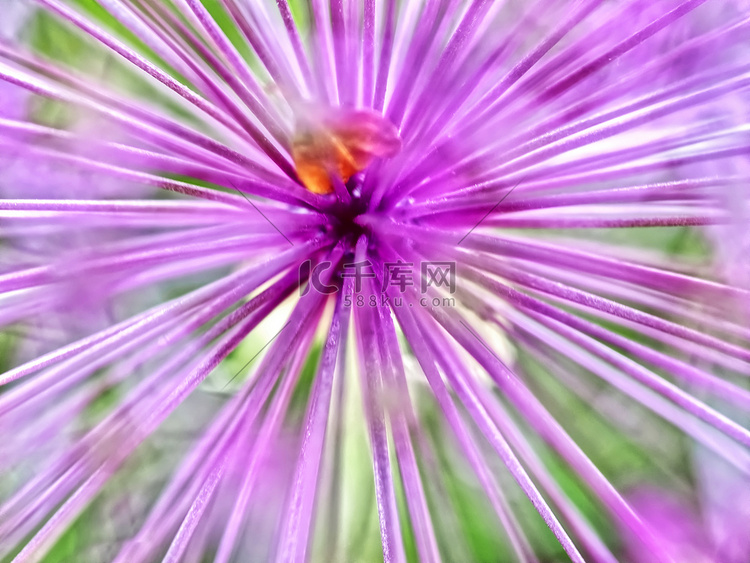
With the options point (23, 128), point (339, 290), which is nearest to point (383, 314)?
point (339, 290)

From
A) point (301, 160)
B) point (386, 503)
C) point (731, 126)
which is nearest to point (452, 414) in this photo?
point (386, 503)

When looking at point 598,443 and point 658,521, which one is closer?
point 658,521

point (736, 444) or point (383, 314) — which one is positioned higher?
point (383, 314)

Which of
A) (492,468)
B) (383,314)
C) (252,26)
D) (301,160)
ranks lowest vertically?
(492,468)

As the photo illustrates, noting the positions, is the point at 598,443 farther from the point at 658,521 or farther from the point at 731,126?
the point at 731,126
